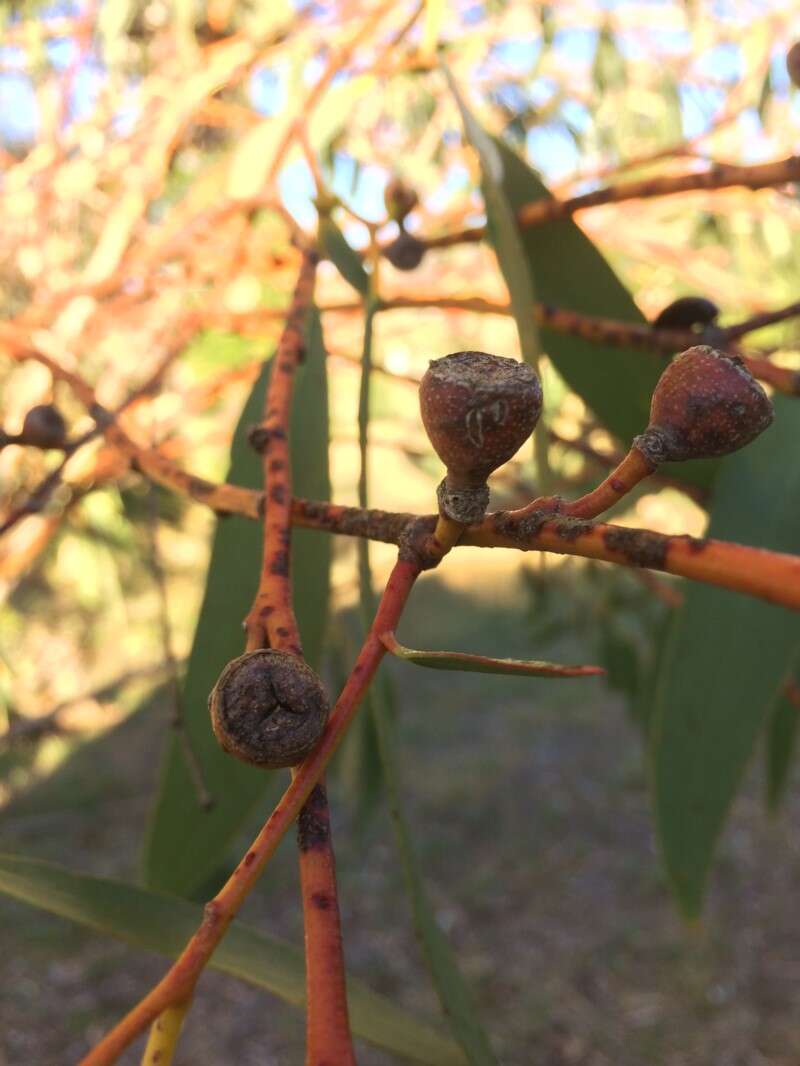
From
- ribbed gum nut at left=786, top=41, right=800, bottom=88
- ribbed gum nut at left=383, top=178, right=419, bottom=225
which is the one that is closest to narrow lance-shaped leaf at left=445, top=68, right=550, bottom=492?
ribbed gum nut at left=383, top=178, right=419, bottom=225

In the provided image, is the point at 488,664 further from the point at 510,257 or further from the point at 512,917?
the point at 512,917

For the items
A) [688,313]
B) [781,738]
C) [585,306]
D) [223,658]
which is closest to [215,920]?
[223,658]

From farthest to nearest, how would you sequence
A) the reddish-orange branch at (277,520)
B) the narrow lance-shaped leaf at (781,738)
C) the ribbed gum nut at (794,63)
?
1. the narrow lance-shaped leaf at (781,738)
2. the ribbed gum nut at (794,63)
3. the reddish-orange branch at (277,520)

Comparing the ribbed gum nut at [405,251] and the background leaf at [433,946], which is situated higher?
the ribbed gum nut at [405,251]

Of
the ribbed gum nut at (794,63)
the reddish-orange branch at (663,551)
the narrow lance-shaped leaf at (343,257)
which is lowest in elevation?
the reddish-orange branch at (663,551)

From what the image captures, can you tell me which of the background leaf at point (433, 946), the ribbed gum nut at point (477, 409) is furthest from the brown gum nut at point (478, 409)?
the background leaf at point (433, 946)

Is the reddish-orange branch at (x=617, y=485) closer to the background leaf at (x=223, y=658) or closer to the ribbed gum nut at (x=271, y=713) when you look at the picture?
the ribbed gum nut at (x=271, y=713)
